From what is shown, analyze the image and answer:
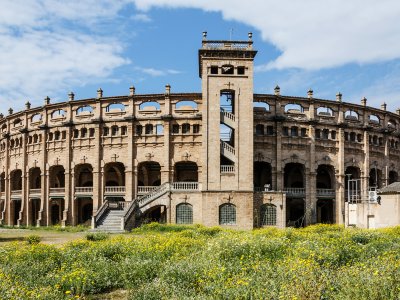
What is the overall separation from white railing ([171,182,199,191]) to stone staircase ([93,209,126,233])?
5.53 metres

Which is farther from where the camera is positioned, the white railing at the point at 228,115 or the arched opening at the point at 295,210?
the arched opening at the point at 295,210

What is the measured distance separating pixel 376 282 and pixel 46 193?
4446 cm

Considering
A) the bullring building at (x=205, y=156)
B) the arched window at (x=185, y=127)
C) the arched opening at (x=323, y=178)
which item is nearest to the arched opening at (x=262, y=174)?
the bullring building at (x=205, y=156)

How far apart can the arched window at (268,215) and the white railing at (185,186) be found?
697 centimetres

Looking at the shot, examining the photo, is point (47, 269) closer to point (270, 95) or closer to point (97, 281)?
point (97, 281)

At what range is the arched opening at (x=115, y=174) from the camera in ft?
160

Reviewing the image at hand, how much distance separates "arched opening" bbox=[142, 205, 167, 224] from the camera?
4067cm

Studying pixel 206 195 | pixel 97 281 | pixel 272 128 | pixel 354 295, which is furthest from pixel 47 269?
pixel 272 128

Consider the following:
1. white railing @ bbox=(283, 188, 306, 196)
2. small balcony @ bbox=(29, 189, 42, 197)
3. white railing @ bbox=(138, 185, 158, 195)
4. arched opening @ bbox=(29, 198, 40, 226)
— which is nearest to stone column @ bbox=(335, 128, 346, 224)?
white railing @ bbox=(283, 188, 306, 196)

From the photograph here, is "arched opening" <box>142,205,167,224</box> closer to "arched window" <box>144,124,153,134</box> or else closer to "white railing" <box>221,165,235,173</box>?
"white railing" <box>221,165,235,173</box>

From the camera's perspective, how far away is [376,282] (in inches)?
368

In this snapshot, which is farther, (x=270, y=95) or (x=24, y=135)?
(x=24, y=135)

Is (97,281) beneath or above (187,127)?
beneath

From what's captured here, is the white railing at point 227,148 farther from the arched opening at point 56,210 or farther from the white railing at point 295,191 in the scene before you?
the arched opening at point 56,210
